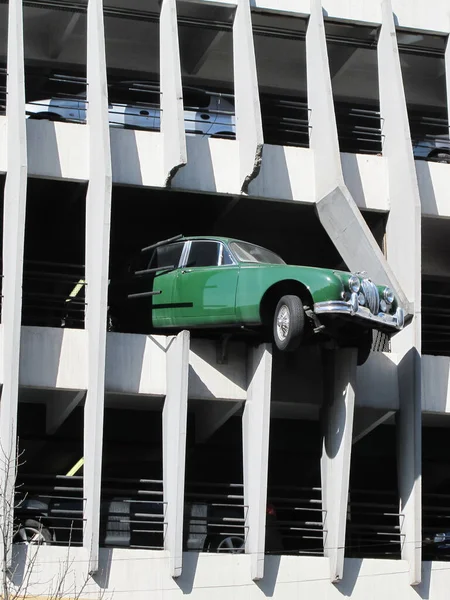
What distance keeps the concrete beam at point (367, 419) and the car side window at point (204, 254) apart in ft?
13.4

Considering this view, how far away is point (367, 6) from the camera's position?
2948 centimetres

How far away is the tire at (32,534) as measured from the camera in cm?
2452

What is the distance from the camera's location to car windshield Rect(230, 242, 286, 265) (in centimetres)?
2509

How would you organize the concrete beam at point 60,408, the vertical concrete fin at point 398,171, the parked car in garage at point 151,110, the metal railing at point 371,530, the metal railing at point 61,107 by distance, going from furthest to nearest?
the metal railing at point 371,530 → the parked car in garage at point 151,110 → the metal railing at point 61,107 → the vertical concrete fin at point 398,171 → the concrete beam at point 60,408

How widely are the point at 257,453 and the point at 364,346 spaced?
2487 mm

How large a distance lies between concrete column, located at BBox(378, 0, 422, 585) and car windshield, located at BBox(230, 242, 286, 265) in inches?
109

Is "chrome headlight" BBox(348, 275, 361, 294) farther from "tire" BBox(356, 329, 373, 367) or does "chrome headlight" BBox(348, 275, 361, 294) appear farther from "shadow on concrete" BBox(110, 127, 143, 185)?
"shadow on concrete" BBox(110, 127, 143, 185)

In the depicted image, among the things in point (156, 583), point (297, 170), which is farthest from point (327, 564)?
point (297, 170)

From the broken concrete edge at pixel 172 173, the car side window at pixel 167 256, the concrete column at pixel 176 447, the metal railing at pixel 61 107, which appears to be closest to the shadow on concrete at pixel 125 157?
the broken concrete edge at pixel 172 173

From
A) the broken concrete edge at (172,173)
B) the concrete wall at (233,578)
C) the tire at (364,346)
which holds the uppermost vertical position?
the broken concrete edge at (172,173)

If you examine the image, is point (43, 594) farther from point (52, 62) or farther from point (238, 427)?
point (52, 62)

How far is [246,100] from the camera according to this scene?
27297 millimetres

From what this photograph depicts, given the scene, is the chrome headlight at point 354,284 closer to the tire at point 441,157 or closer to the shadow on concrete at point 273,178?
the shadow on concrete at point 273,178

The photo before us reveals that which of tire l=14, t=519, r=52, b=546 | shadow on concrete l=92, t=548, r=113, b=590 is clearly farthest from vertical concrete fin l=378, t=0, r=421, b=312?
tire l=14, t=519, r=52, b=546
